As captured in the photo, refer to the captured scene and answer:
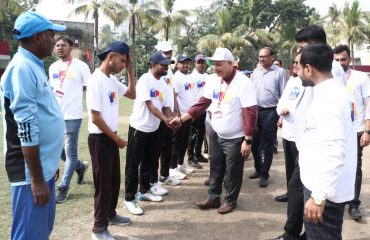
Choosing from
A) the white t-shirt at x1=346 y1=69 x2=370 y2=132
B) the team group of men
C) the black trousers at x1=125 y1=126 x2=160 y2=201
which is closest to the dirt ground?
the team group of men

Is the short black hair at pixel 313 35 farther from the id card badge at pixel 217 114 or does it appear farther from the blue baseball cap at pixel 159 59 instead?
the blue baseball cap at pixel 159 59

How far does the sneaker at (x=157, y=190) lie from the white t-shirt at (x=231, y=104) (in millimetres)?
1295

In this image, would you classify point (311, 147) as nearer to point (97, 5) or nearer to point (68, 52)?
point (68, 52)

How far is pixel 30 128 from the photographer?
7.48 ft

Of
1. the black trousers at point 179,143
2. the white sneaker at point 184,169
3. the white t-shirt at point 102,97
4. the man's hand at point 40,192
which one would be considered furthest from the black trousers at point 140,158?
the man's hand at point 40,192

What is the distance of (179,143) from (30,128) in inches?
169

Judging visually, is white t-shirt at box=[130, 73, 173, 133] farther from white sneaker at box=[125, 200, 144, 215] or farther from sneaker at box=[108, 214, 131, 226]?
sneaker at box=[108, 214, 131, 226]

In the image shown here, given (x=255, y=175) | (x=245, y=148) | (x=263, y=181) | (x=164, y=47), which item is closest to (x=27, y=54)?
(x=245, y=148)

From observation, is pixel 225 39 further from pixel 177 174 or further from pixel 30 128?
pixel 30 128

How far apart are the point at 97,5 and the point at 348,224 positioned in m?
28.9

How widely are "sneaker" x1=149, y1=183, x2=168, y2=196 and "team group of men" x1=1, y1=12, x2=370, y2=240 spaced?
17 mm

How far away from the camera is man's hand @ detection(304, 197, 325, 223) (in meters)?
2.33

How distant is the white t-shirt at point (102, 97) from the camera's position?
3615mm

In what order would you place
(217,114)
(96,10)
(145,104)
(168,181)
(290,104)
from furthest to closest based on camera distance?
(96,10) < (168,181) < (145,104) < (217,114) < (290,104)
